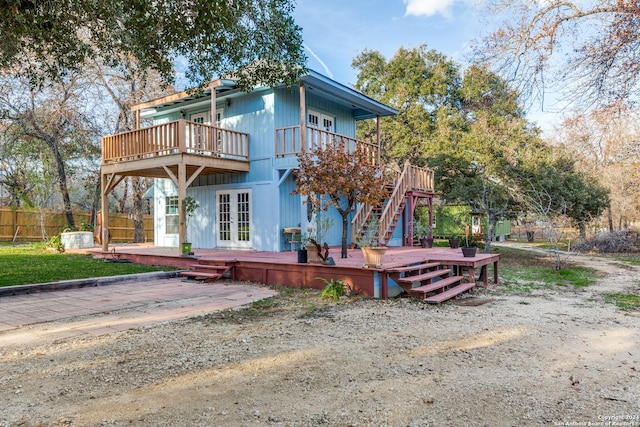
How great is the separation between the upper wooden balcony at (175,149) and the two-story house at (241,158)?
27 millimetres

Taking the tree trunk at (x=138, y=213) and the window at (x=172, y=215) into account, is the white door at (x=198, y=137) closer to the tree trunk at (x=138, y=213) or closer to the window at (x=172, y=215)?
the window at (x=172, y=215)

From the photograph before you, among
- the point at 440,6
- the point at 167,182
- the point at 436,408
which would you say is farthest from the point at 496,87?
the point at 167,182

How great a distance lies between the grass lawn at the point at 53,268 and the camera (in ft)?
27.7

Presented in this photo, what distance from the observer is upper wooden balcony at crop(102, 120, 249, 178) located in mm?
11195

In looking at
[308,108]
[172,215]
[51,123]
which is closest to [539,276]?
[308,108]

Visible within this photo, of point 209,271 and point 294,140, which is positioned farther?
point 294,140

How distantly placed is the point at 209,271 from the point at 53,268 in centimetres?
375

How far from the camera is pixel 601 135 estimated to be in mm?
5578

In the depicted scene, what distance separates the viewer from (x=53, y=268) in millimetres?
9938

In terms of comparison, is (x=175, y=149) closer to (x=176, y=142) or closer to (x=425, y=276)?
(x=176, y=142)

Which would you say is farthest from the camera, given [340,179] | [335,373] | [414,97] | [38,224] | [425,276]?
[414,97]

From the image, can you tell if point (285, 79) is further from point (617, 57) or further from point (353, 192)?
point (617, 57)

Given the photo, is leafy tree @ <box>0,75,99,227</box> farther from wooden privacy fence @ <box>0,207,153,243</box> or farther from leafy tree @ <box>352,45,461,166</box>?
leafy tree @ <box>352,45,461,166</box>

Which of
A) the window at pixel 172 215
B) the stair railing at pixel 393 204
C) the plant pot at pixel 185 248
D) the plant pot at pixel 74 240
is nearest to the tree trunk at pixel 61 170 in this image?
the plant pot at pixel 74 240
